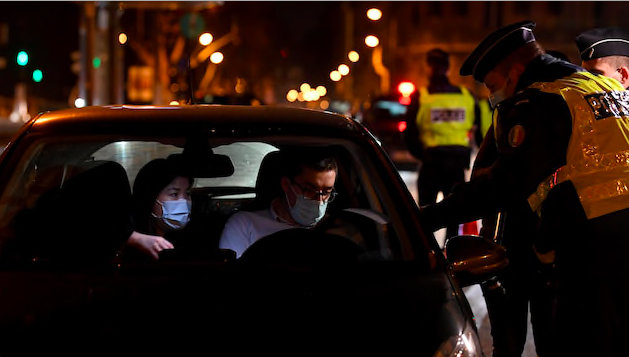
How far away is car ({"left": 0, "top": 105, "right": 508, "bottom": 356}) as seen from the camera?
9.16ft

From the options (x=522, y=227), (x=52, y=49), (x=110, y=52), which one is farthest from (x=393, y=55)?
(x=522, y=227)

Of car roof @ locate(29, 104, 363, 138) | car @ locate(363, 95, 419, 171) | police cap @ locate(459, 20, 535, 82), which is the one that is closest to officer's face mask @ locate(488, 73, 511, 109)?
police cap @ locate(459, 20, 535, 82)

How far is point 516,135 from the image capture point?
12.1 feet

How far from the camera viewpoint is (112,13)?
22953 millimetres

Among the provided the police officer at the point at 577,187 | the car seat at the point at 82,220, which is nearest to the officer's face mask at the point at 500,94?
the police officer at the point at 577,187

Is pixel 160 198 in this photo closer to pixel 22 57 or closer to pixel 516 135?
pixel 516 135

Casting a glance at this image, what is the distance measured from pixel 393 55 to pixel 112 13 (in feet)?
130

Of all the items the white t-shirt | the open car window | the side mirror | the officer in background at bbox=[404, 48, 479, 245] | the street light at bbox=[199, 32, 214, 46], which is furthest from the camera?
the street light at bbox=[199, 32, 214, 46]

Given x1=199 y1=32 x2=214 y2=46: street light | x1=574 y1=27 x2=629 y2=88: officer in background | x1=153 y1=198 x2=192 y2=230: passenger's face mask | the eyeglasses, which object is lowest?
x1=153 y1=198 x2=192 y2=230: passenger's face mask

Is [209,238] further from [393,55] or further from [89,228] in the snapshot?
[393,55]

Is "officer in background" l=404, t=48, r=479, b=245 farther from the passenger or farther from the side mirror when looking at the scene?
the side mirror

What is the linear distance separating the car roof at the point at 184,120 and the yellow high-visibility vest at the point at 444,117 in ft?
15.7

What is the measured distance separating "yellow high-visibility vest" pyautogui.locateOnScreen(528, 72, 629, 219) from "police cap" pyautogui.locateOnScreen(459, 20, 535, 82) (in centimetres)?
35

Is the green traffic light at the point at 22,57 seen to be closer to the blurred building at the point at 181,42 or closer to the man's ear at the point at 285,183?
the blurred building at the point at 181,42
